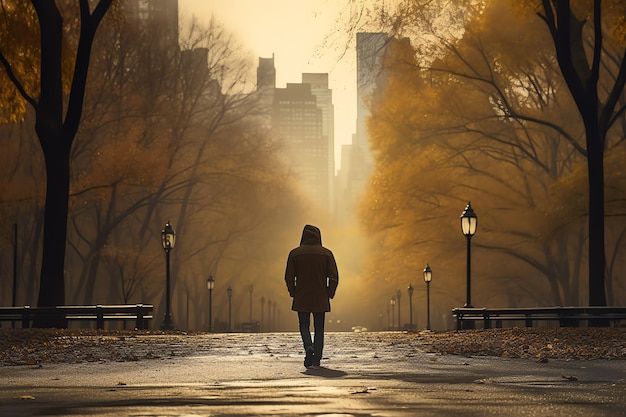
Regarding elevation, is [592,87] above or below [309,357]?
above

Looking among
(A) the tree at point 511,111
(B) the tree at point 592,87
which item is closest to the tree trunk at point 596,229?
(B) the tree at point 592,87

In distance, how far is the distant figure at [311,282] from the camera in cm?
1541

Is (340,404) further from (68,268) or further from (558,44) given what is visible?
(68,268)

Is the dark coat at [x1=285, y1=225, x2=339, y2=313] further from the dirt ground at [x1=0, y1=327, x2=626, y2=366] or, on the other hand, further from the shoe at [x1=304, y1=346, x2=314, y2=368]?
the dirt ground at [x1=0, y1=327, x2=626, y2=366]

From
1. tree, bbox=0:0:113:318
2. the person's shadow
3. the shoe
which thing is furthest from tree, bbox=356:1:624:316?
the person's shadow

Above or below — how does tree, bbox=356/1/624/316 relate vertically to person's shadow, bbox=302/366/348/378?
above

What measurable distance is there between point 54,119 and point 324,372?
49.0ft

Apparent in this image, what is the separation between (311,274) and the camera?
51.2 ft

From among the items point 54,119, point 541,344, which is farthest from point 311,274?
point 54,119

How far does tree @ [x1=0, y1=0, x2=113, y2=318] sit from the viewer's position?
88.1 feet

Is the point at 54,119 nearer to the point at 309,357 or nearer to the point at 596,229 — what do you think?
the point at 596,229

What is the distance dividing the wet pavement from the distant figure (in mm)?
524

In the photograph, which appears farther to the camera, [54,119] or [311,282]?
[54,119]

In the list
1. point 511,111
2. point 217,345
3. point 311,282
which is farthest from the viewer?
point 511,111
